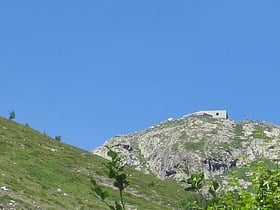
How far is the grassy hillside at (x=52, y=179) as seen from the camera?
32.7 meters

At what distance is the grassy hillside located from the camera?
3269 centimetres

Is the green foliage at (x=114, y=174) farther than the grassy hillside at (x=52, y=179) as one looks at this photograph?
No

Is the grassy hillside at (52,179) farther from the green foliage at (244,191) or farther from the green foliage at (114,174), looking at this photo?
the green foliage at (114,174)

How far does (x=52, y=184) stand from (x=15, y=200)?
381 inches

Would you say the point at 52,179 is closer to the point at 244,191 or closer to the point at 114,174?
the point at 244,191

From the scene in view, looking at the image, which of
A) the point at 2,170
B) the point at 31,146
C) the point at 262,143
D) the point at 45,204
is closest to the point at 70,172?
the point at 31,146

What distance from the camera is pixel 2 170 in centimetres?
3716

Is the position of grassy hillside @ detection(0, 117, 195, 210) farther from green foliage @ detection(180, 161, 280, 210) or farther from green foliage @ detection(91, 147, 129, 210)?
green foliage @ detection(91, 147, 129, 210)

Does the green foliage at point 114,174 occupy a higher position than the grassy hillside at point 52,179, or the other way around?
the grassy hillside at point 52,179

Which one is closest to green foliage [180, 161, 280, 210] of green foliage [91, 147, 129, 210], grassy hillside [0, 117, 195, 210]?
green foliage [91, 147, 129, 210]

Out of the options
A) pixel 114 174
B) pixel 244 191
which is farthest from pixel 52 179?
pixel 114 174

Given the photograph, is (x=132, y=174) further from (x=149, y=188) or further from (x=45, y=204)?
(x=45, y=204)

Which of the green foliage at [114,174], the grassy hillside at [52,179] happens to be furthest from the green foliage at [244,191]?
the grassy hillside at [52,179]

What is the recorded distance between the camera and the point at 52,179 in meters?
40.8
